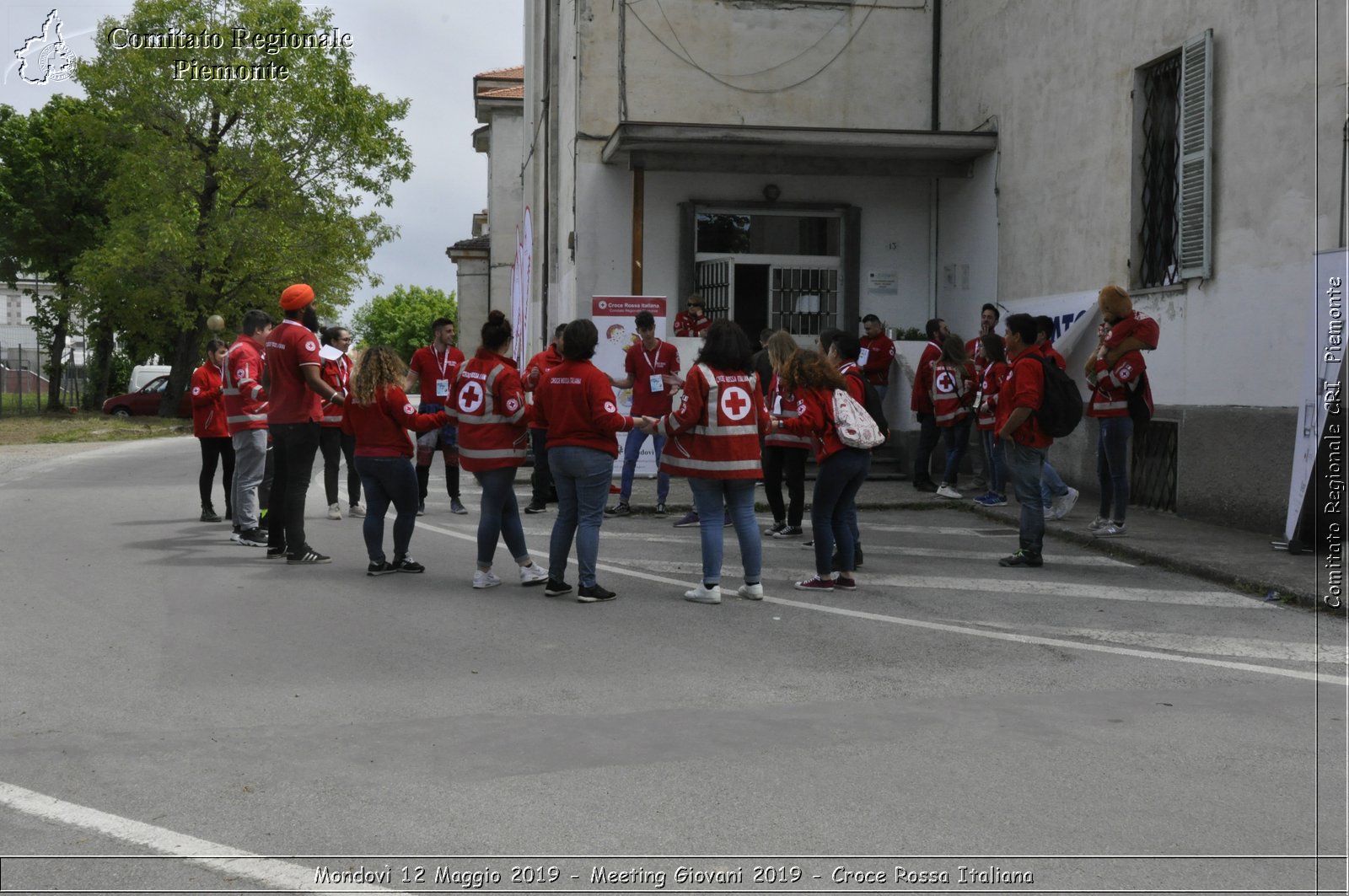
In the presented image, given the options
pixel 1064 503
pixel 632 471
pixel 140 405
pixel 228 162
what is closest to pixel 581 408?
pixel 632 471

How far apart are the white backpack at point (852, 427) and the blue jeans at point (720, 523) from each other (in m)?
0.71

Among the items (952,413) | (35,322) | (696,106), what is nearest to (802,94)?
(696,106)

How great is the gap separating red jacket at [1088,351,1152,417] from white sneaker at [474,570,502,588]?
211 inches

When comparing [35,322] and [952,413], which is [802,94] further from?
[35,322]

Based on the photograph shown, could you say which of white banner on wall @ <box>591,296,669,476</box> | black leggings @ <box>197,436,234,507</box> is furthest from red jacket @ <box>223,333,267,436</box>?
white banner on wall @ <box>591,296,669,476</box>

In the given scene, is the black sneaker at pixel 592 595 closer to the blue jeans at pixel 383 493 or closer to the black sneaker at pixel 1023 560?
the blue jeans at pixel 383 493

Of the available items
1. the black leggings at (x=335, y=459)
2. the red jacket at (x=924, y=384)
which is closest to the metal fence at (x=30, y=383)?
the black leggings at (x=335, y=459)

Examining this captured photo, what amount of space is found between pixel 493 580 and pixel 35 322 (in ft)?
133

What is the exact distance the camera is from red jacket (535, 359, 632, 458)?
8.72 meters

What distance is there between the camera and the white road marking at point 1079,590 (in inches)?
353

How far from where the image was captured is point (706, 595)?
8.73 meters

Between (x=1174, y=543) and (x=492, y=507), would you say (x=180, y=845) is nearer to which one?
(x=492, y=507)

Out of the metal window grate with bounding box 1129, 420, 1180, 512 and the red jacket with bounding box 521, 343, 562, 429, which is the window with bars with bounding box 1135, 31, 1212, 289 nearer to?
the metal window grate with bounding box 1129, 420, 1180, 512

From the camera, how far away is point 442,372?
520 inches
